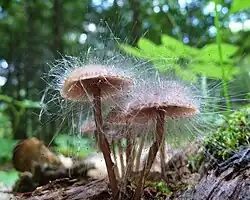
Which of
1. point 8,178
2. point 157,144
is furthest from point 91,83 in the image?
point 8,178

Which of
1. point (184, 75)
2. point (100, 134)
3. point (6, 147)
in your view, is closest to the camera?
point (100, 134)

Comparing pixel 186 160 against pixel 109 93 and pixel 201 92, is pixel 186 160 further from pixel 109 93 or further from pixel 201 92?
pixel 109 93

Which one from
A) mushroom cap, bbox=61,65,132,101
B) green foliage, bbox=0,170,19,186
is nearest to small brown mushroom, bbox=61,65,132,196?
mushroom cap, bbox=61,65,132,101

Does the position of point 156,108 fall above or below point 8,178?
above

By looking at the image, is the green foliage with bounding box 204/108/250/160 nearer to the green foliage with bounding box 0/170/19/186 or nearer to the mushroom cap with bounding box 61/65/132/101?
the mushroom cap with bounding box 61/65/132/101

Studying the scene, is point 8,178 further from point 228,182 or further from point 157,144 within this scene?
point 228,182

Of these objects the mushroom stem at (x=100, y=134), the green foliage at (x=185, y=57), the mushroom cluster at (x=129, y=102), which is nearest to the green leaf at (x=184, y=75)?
the green foliage at (x=185, y=57)

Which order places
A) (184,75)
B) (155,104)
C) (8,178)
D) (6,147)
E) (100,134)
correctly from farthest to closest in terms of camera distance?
(6,147), (8,178), (184,75), (100,134), (155,104)
